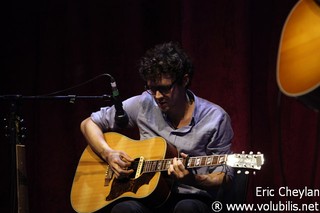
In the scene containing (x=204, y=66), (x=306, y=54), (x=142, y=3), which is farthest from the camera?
(x=142, y=3)

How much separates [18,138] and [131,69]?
1.05 meters

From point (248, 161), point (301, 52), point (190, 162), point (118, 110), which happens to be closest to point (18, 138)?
point (118, 110)

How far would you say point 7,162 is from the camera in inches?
146

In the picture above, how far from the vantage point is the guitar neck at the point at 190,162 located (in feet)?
7.83

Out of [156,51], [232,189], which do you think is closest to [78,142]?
[156,51]

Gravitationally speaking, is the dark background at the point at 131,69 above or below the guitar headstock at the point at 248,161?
above

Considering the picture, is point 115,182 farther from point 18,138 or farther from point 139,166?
point 18,138

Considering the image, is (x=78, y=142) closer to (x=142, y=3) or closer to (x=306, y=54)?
(x=142, y=3)

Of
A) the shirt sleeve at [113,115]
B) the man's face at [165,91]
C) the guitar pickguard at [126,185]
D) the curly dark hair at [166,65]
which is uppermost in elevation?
the curly dark hair at [166,65]

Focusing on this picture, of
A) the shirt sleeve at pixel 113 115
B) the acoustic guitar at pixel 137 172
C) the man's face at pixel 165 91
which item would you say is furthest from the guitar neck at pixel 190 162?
the shirt sleeve at pixel 113 115

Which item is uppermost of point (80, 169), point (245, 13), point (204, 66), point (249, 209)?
point (245, 13)

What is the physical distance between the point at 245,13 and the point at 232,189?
113 cm

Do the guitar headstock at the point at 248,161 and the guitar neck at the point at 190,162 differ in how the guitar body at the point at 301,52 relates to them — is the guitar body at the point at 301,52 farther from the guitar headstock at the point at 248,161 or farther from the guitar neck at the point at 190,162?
the guitar neck at the point at 190,162

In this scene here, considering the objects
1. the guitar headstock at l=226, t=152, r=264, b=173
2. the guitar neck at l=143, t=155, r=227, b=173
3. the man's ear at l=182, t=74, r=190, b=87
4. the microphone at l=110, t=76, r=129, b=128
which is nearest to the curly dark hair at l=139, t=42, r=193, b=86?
the man's ear at l=182, t=74, r=190, b=87
